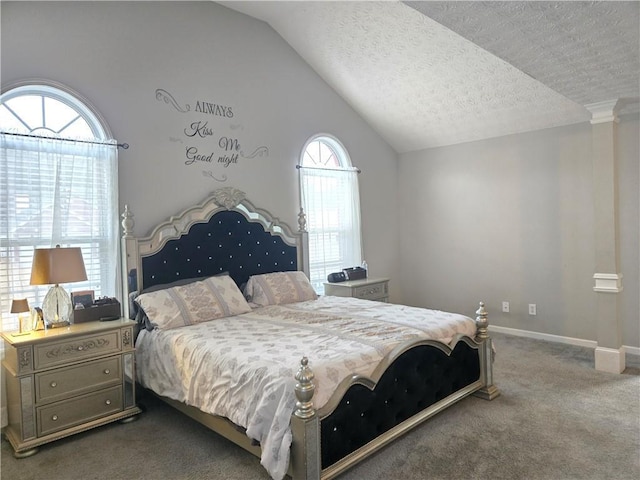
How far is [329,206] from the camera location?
5.11 metres

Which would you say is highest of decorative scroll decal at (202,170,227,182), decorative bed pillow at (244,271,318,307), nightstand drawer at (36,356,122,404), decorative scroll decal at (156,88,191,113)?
decorative scroll decal at (156,88,191,113)

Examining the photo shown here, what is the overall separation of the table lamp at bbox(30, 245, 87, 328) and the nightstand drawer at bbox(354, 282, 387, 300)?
2.67 metres

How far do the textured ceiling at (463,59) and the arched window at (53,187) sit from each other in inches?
74.1

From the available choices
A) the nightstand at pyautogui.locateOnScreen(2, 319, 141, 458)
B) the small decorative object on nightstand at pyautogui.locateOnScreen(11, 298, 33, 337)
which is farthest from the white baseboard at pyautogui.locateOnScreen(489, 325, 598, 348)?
the small decorative object on nightstand at pyautogui.locateOnScreen(11, 298, 33, 337)

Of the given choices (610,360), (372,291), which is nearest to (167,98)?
(372,291)

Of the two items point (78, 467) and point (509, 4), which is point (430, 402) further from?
point (509, 4)

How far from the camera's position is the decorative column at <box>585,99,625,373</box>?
3.71 metres

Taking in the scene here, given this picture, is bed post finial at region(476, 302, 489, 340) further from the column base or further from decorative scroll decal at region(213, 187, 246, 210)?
decorative scroll decal at region(213, 187, 246, 210)

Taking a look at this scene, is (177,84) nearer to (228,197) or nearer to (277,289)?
(228,197)

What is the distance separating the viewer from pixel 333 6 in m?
3.96

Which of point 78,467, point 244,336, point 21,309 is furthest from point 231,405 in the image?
point 21,309

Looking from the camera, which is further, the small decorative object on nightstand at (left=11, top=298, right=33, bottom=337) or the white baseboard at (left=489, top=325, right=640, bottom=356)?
the white baseboard at (left=489, top=325, right=640, bottom=356)

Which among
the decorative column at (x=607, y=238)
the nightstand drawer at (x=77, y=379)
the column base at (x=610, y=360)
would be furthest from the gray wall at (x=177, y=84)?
the column base at (x=610, y=360)

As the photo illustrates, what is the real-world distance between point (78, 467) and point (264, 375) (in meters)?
1.22
